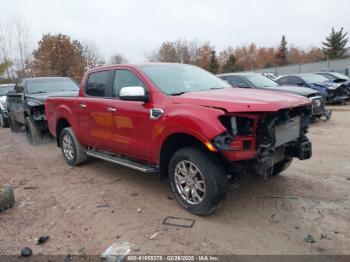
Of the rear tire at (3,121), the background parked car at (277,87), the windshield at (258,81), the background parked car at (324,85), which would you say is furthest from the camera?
the background parked car at (324,85)

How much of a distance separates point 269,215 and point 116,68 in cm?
319

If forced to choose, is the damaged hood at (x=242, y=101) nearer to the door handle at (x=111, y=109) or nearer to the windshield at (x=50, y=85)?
the door handle at (x=111, y=109)

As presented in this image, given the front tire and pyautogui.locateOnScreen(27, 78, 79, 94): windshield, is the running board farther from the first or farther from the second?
pyautogui.locateOnScreen(27, 78, 79, 94): windshield

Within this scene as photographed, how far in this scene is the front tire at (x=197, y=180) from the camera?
3.62 meters

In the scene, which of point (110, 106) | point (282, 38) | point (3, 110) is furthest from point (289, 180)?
point (282, 38)

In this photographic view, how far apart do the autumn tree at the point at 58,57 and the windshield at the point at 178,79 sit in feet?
101

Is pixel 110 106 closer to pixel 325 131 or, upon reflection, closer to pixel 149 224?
pixel 149 224

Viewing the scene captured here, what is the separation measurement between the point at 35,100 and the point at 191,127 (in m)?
6.62

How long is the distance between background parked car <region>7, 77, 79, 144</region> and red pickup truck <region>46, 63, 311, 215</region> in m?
3.61

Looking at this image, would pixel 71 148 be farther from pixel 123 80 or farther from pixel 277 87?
pixel 277 87

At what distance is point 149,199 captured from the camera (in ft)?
15.0

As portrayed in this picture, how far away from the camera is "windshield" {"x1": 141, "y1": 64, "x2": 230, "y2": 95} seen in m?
4.41

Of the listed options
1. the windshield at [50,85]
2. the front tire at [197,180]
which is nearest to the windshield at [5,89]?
the windshield at [50,85]

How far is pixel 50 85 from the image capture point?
9938mm
